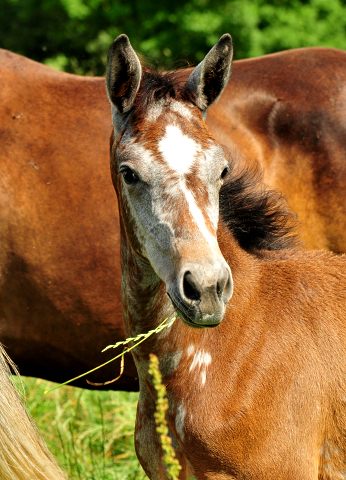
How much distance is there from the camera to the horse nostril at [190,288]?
2.03 m

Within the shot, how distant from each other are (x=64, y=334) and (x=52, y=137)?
1.29 metres

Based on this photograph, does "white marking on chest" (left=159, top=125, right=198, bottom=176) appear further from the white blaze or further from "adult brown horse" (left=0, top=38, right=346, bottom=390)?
"adult brown horse" (left=0, top=38, right=346, bottom=390)

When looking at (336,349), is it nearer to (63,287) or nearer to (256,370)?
(256,370)

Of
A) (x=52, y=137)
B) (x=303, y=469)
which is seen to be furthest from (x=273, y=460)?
(x=52, y=137)

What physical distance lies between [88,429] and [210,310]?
10.1 feet

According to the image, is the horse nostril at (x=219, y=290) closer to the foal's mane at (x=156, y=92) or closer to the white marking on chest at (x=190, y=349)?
the white marking on chest at (x=190, y=349)

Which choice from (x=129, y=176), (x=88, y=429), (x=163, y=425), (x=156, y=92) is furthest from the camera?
(x=88, y=429)

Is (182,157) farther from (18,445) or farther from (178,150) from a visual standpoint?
(18,445)

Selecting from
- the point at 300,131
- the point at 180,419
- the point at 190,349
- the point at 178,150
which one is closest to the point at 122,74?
the point at 178,150

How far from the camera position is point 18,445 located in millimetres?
2527

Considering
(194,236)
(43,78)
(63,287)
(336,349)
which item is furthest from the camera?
(43,78)

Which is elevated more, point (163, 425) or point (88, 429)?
point (163, 425)

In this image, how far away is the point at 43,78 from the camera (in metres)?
3.87

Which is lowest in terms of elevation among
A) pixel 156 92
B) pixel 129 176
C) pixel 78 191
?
pixel 78 191
